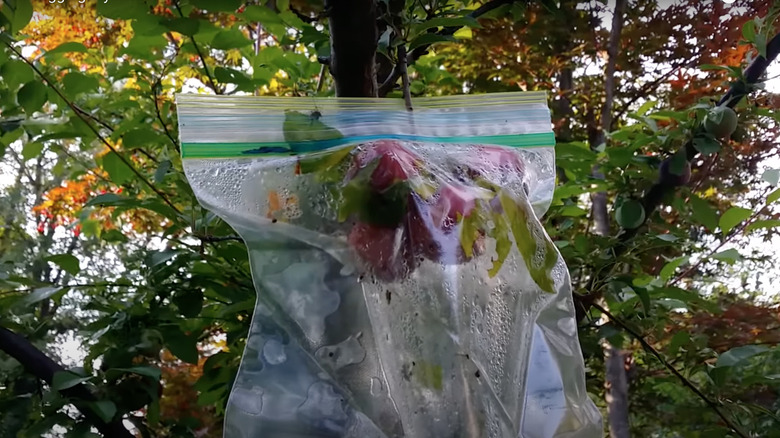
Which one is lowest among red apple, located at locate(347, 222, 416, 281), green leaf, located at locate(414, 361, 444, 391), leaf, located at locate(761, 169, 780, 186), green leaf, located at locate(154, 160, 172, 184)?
leaf, located at locate(761, 169, 780, 186)

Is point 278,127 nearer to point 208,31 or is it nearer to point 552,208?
point 208,31

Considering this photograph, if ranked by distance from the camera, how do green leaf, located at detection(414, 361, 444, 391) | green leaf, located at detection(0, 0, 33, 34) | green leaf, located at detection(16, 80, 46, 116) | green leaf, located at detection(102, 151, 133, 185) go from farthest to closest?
green leaf, located at detection(102, 151, 133, 185), green leaf, located at detection(16, 80, 46, 116), green leaf, located at detection(0, 0, 33, 34), green leaf, located at detection(414, 361, 444, 391)

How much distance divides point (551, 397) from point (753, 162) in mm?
754

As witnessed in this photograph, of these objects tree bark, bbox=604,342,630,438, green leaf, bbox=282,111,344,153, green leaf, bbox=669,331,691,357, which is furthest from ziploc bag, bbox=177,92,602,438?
tree bark, bbox=604,342,630,438

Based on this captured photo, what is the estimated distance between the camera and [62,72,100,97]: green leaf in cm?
57

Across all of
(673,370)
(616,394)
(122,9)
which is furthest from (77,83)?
(616,394)

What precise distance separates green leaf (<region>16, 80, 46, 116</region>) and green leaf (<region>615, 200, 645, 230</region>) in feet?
1.74

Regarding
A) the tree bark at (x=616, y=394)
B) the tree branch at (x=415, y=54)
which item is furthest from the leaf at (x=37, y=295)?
the tree bark at (x=616, y=394)

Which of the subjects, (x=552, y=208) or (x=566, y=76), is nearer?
(x=552, y=208)

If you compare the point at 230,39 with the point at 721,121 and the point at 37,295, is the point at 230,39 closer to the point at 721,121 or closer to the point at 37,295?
the point at 37,295

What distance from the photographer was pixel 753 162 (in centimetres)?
95

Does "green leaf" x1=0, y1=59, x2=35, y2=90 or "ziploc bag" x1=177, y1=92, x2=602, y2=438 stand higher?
"green leaf" x1=0, y1=59, x2=35, y2=90

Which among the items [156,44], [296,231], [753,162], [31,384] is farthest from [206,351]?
[753,162]

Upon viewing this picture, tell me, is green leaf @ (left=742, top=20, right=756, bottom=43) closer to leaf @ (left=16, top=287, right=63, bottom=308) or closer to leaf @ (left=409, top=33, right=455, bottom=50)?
leaf @ (left=409, top=33, right=455, bottom=50)
